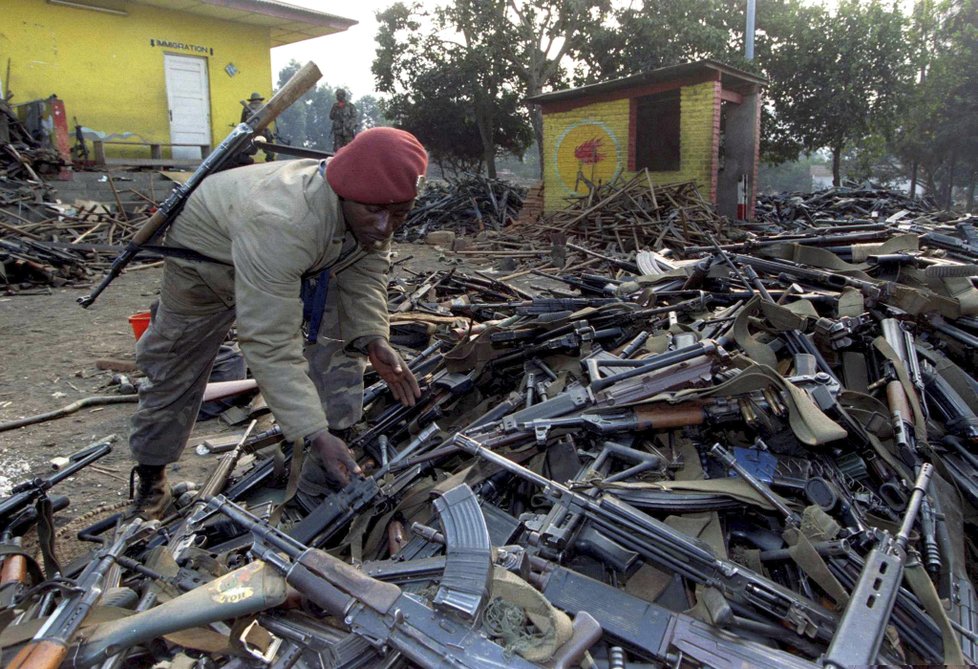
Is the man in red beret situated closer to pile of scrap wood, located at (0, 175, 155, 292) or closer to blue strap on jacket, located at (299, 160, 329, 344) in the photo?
blue strap on jacket, located at (299, 160, 329, 344)

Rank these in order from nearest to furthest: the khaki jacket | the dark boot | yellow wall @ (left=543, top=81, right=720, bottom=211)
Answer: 1. the khaki jacket
2. the dark boot
3. yellow wall @ (left=543, top=81, right=720, bottom=211)

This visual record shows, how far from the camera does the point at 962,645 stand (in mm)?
2035

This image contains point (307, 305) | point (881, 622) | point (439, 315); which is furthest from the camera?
point (439, 315)

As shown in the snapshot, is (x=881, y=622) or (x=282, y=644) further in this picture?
(x=282, y=644)

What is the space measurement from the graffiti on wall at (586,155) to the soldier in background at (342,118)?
5680mm

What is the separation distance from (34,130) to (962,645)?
56.3 feet

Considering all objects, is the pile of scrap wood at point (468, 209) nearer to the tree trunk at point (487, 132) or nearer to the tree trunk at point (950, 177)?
the tree trunk at point (487, 132)

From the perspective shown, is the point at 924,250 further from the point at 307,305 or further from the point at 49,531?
the point at 49,531

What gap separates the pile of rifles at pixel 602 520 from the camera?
1.99m

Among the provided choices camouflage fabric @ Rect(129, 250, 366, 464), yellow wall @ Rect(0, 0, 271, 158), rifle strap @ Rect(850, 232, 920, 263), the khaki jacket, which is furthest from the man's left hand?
yellow wall @ Rect(0, 0, 271, 158)

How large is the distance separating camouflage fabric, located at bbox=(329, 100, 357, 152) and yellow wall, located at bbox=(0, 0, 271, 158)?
300 cm

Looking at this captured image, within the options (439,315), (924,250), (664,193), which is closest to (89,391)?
(439,315)

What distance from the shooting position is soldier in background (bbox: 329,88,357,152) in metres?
17.0

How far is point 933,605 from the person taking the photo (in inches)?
80.5
